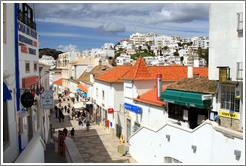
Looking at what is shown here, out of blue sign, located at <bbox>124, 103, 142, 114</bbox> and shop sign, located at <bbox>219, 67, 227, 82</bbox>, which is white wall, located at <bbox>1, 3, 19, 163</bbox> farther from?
blue sign, located at <bbox>124, 103, 142, 114</bbox>

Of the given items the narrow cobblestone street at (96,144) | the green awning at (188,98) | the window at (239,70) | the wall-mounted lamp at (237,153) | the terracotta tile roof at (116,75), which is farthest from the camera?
the terracotta tile roof at (116,75)

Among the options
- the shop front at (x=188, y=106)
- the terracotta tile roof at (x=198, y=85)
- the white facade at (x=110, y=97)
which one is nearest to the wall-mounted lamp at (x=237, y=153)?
the shop front at (x=188, y=106)

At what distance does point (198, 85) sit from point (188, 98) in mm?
1408

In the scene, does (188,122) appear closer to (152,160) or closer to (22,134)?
(152,160)

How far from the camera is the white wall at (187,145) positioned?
1048 centimetres

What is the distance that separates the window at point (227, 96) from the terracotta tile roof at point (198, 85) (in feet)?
2.63

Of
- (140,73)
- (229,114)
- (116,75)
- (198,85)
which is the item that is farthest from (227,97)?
(116,75)

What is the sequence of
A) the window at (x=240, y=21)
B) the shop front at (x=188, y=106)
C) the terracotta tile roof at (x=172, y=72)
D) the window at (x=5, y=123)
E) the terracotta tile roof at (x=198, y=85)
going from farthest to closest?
the terracotta tile roof at (x=172, y=72)
the terracotta tile roof at (x=198, y=85)
the shop front at (x=188, y=106)
the window at (x=240, y=21)
the window at (x=5, y=123)

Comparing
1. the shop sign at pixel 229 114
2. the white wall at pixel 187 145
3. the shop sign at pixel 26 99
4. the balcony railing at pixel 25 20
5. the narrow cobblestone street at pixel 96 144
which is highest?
the balcony railing at pixel 25 20

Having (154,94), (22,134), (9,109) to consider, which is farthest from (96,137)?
(9,109)

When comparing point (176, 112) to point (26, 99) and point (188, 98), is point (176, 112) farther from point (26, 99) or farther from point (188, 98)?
point (26, 99)

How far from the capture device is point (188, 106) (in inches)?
Answer: 614

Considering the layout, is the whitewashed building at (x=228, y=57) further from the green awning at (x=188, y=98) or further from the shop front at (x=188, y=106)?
the shop front at (x=188, y=106)

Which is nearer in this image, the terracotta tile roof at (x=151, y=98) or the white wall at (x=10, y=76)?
the white wall at (x=10, y=76)
